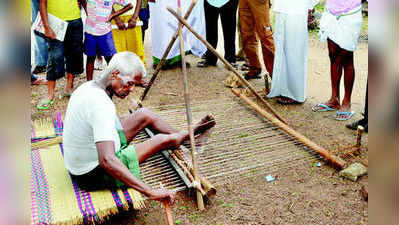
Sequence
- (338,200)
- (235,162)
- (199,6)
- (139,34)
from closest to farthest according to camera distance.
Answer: (338,200)
(235,162)
(139,34)
(199,6)

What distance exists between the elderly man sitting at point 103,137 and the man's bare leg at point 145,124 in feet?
1.22

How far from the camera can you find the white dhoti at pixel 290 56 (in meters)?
4.16

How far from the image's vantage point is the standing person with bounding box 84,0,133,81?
14.5 ft

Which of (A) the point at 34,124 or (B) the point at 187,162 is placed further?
(A) the point at 34,124

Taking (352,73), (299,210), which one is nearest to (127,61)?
(299,210)

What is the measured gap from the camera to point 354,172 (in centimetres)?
298

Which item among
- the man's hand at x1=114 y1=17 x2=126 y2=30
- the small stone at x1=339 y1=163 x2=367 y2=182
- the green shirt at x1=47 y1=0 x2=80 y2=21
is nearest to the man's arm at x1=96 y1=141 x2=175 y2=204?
the small stone at x1=339 y1=163 x2=367 y2=182

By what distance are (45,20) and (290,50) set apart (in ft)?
9.03

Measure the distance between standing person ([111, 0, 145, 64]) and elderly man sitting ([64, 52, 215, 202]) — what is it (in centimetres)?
264

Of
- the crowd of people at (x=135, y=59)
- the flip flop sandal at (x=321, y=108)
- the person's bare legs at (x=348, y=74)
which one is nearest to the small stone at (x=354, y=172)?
the crowd of people at (x=135, y=59)

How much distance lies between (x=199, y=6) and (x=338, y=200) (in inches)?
150

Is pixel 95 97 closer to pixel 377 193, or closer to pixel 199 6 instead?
pixel 377 193

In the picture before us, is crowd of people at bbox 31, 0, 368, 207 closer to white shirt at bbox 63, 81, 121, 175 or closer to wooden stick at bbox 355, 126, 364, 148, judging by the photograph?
white shirt at bbox 63, 81, 121, 175

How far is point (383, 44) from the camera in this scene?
61 centimetres
